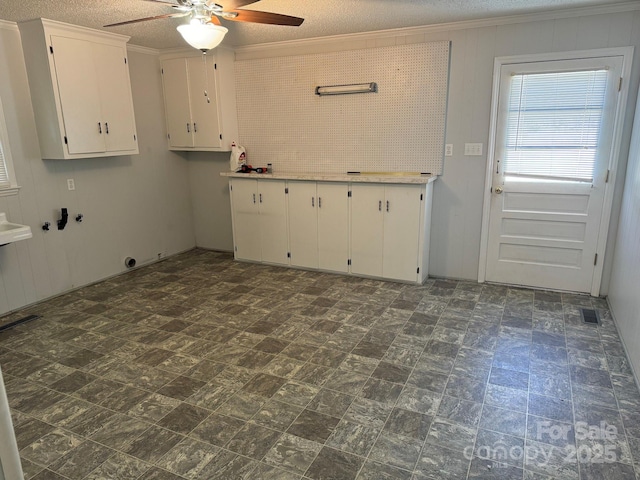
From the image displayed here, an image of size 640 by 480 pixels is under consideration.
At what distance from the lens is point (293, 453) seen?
2049mm

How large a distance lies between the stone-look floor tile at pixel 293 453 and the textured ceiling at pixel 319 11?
296 centimetres

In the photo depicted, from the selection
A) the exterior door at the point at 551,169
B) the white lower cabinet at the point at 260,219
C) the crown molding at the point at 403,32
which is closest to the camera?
the crown molding at the point at 403,32

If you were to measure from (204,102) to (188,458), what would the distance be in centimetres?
393

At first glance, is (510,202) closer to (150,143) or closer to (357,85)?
(357,85)

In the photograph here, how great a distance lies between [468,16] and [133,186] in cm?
387

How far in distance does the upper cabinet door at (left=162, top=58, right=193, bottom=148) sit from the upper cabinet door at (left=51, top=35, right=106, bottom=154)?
42.7 inches

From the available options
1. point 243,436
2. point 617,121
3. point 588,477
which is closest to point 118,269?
point 243,436

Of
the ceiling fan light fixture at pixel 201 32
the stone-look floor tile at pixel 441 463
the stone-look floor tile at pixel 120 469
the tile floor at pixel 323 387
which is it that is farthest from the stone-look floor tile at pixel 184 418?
the ceiling fan light fixture at pixel 201 32

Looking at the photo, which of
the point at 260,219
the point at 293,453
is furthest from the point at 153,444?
the point at 260,219

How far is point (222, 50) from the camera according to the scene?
4.77 metres

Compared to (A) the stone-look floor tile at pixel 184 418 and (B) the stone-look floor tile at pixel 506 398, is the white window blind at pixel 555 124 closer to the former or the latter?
(B) the stone-look floor tile at pixel 506 398

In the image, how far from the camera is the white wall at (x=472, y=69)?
3.47 meters

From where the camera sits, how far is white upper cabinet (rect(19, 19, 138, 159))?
3.62 m

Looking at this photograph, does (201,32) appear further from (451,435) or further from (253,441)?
(451,435)
